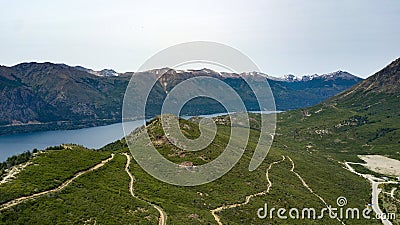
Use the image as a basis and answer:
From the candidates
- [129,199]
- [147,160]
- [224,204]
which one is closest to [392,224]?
[224,204]

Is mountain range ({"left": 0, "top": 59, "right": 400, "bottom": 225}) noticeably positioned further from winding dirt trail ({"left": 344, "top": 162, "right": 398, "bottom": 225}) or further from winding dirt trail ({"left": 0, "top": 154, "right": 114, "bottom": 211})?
winding dirt trail ({"left": 344, "top": 162, "right": 398, "bottom": 225})

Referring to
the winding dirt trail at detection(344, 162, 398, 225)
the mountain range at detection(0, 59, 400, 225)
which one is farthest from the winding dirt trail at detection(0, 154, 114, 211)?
the winding dirt trail at detection(344, 162, 398, 225)

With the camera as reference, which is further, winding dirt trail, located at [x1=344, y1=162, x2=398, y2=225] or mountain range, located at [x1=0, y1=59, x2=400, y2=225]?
winding dirt trail, located at [x1=344, y1=162, x2=398, y2=225]

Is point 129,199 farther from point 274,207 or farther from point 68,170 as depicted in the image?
point 274,207

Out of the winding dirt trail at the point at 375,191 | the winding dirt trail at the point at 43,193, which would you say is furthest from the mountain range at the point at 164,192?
the winding dirt trail at the point at 375,191

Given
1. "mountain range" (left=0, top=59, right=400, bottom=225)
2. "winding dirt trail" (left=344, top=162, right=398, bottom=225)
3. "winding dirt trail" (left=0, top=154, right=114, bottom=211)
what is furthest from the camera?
"winding dirt trail" (left=344, top=162, right=398, bottom=225)

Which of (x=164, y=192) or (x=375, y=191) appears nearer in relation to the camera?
(x=164, y=192)

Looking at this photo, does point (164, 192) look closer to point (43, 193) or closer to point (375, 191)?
point (43, 193)

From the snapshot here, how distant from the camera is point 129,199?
67500 mm

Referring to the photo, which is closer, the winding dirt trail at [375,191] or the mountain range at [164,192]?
the mountain range at [164,192]

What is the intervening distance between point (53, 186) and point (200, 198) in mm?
35394

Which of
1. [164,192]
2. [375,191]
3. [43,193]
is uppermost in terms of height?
[43,193]

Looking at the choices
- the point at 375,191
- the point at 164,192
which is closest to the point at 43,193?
the point at 164,192

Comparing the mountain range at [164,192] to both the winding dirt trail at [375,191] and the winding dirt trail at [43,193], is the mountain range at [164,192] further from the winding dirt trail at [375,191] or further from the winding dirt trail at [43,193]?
the winding dirt trail at [375,191]
